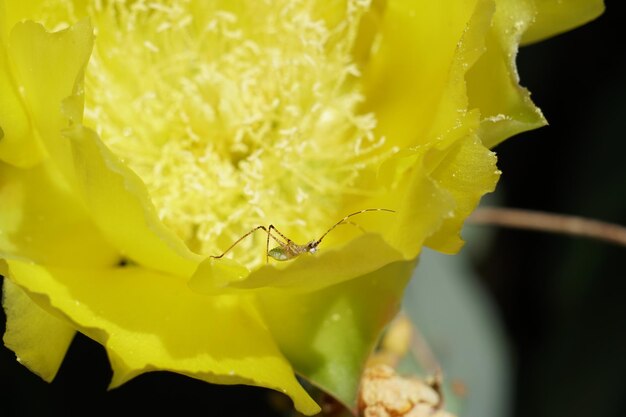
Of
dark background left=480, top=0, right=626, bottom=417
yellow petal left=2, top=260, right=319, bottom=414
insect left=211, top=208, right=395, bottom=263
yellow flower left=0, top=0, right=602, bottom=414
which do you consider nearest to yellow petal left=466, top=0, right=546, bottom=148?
yellow flower left=0, top=0, right=602, bottom=414

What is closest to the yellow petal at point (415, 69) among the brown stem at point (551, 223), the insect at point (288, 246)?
the insect at point (288, 246)

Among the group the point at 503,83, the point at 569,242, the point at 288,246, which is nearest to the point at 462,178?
the point at 503,83

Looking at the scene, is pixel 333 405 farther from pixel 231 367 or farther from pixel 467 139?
pixel 467 139

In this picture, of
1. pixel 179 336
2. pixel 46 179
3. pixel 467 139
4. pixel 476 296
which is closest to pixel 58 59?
pixel 46 179

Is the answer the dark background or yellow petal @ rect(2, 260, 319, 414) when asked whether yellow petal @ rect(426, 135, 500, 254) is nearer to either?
yellow petal @ rect(2, 260, 319, 414)

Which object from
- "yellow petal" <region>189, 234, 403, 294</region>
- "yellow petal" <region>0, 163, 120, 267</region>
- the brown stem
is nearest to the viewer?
"yellow petal" <region>189, 234, 403, 294</region>

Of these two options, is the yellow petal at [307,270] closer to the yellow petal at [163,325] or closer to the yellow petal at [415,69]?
the yellow petal at [163,325]

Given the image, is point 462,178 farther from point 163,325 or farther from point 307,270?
point 163,325
